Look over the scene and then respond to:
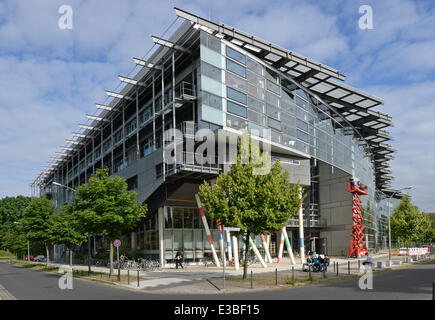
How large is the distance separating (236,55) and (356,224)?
26.2m

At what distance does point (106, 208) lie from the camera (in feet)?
90.5

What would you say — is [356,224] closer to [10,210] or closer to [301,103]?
[301,103]

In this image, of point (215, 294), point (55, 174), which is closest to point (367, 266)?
point (215, 294)

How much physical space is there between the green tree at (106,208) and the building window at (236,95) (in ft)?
38.1

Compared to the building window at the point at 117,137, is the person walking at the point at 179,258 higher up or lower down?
lower down

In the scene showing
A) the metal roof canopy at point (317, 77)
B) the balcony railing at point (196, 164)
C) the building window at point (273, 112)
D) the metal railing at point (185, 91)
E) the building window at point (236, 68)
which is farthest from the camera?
the building window at point (273, 112)

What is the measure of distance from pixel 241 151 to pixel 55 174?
67064 mm

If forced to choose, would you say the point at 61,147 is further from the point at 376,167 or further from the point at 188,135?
the point at 376,167

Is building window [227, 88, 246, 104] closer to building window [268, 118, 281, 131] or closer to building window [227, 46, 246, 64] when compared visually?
building window [227, 46, 246, 64]

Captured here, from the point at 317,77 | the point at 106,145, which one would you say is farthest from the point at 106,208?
the point at 106,145

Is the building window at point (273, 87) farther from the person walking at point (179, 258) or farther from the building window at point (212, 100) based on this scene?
the person walking at point (179, 258)

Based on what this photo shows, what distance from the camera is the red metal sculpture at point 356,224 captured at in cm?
4812

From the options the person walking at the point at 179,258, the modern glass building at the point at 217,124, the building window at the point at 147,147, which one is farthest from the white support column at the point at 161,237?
the building window at the point at 147,147

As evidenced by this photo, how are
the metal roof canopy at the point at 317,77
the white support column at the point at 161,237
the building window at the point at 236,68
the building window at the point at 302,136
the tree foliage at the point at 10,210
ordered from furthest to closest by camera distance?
the tree foliage at the point at 10,210
the building window at the point at 302,136
the white support column at the point at 161,237
the building window at the point at 236,68
the metal roof canopy at the point at 317,77
